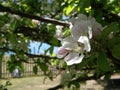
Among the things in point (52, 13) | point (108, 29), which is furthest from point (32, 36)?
point (108, 29)

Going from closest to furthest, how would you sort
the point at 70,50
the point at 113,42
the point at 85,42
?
the point at 85,42, the point at 70,50, the point at 113,42

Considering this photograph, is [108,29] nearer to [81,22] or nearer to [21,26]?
[81,22]

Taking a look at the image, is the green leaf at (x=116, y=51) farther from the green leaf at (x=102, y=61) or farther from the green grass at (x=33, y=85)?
the green grass at (x=33, y=85)

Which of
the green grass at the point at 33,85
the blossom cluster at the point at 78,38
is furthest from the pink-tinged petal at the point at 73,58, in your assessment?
the green grass at the point at 33,85

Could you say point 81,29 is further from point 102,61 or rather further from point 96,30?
point 102,61

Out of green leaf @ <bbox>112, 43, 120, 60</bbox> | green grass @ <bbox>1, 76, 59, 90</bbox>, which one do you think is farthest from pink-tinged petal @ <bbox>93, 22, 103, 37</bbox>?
green grass @ <bbox>1, 76, 59, 90</bbox>

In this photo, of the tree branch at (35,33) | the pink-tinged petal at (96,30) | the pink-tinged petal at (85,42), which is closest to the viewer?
the pink-tinged petal at (85,42)

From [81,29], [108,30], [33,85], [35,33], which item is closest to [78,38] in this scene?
[81,29]

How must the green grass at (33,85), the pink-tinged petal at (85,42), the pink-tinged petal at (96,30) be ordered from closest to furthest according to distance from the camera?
the pink-tinged petal at (85,42), the pink-tinged petal at (96,30), the green grass at (33,85)

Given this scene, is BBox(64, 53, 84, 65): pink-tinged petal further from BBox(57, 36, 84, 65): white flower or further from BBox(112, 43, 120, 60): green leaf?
BBox(112, 43, 120, 60): green leaf

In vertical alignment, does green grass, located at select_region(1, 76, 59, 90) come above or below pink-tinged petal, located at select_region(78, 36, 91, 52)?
below

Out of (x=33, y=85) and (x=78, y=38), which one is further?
(x=33, y=85)

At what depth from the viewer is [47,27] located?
12.4 feet

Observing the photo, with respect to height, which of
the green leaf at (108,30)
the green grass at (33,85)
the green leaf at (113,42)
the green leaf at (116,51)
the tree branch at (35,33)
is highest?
the green leaf at (108,30)
